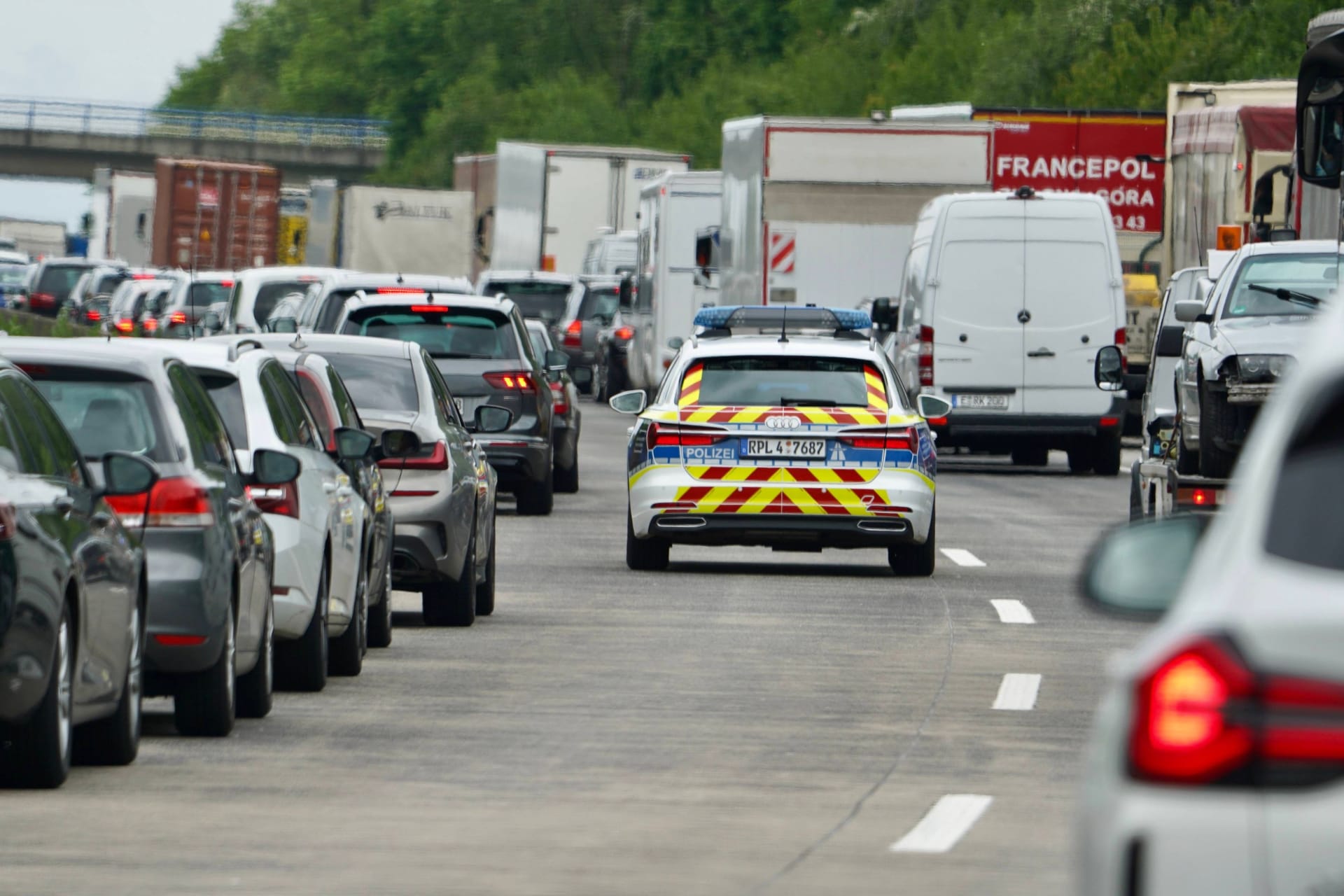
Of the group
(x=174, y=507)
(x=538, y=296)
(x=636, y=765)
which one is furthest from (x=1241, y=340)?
(x=538, y=296)

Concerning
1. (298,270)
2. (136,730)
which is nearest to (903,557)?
(136,730)

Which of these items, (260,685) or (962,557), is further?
(962,557)

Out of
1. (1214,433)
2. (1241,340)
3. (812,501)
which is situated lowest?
(812,501)

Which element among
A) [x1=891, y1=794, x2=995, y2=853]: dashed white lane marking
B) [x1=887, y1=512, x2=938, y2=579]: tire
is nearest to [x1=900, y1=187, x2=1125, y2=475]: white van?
[x1=887, y1=512, x2=938, y2=579]: tire

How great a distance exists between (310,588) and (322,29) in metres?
147

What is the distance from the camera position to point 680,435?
19.4 m

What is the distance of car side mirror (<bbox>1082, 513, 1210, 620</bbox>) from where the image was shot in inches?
187

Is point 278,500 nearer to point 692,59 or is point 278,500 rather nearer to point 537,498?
point 537,498

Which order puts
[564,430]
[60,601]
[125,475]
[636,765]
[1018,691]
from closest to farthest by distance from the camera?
[60,601] → [125,475] → [636,765] → [1018,691] → [564,430]

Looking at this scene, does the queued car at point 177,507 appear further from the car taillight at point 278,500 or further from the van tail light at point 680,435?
the van tail light at point 680,435

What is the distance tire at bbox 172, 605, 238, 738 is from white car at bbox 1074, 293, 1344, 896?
6.94 metres

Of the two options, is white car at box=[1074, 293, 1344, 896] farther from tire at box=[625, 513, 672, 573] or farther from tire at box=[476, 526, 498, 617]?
tire at box=[625, 513, 672, 573]

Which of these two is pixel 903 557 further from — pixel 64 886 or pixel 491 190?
pixel 491 190

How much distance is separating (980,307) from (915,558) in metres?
12.0
